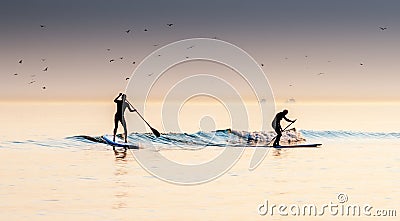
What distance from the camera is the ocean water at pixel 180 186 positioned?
2198cm

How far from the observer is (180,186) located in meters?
26.7

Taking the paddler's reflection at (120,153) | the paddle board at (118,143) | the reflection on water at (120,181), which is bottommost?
the reflection on water at (120,181)

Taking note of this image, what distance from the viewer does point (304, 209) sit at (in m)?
22.4

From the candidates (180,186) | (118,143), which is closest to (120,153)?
(118,143)

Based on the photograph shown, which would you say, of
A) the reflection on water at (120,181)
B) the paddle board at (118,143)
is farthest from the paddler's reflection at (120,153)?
the paddle board at (118,143)

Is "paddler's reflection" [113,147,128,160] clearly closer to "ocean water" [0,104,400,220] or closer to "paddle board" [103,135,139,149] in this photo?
"ocean water" [0,104,400,220]

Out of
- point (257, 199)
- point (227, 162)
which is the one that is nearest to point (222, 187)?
point (257, 199)

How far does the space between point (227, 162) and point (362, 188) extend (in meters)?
9.38

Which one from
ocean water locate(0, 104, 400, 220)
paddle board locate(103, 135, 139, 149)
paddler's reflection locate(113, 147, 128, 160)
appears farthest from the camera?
paddle board locate(103, 135, 139, 149)

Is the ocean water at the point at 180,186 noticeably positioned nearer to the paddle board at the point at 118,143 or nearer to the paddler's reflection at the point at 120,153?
the paddler's reflection at the point at 120,153

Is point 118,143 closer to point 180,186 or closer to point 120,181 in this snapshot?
point 120,181

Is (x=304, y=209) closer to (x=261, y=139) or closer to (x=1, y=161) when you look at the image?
(x=1, y=161)

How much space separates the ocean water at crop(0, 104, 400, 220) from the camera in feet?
72.1

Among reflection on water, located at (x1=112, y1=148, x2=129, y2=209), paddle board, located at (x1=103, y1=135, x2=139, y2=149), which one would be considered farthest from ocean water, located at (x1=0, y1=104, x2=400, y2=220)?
paddle board, located at (x1=103, y1=135, x2=139, y2=149)
